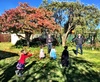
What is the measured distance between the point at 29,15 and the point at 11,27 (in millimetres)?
2460

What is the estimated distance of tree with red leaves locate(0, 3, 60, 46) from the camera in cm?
2798

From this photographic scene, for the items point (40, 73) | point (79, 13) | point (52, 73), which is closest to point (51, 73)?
point (52, 73)

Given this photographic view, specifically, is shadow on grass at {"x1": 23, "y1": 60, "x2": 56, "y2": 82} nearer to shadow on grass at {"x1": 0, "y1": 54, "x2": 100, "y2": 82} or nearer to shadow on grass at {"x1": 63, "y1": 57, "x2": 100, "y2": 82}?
shadow on grass at {"x1": 0, "y1": 54, "x2": 100, "y2": 82}

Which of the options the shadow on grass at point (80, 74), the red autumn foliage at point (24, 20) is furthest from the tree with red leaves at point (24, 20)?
the shadow on grass at point (80, 74)

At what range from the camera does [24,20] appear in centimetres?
2820

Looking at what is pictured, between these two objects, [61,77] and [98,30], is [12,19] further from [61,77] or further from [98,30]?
[61,77]

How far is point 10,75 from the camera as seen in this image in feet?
42.4

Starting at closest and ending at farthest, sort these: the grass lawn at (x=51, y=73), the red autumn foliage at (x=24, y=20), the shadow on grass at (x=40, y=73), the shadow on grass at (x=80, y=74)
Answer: the shadow on grass at (x=40, y=73), the grass lawn at (x=51, y=73), the shadow on grass at (x=80, y=74), the red autumn foliage at (x=24, y=20)

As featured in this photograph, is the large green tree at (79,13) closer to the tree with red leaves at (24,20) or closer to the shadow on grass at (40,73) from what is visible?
the tree with red leaves at (24,20)

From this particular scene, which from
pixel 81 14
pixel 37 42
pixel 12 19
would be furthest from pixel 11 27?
pixel 81 14

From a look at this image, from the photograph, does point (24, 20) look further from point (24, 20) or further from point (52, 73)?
point (52, 73)

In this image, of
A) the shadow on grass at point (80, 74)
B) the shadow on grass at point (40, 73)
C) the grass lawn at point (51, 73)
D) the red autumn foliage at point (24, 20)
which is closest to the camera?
the shadow on grass at point (40, 73)

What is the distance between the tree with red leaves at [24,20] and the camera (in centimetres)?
2798

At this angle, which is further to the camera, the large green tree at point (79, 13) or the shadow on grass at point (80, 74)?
the large green tree at point (79, 13)
